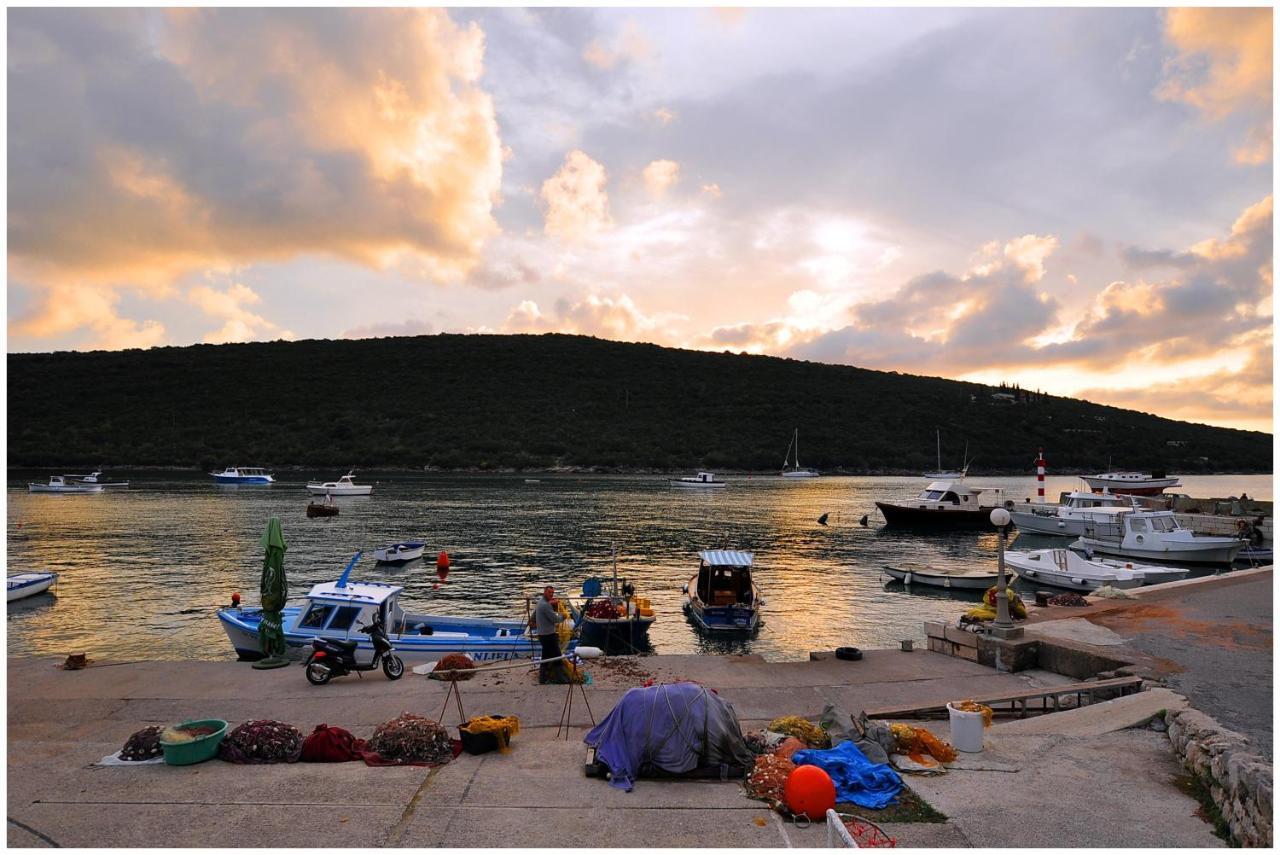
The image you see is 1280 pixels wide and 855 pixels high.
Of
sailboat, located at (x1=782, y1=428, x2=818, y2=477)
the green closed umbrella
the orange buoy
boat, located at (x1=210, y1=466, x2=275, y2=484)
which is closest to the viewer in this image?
the orange buoy

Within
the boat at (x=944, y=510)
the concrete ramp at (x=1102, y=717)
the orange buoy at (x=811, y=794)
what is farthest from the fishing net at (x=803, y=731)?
the boat at (x=944, y=510)

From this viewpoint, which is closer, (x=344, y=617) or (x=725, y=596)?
(x=344, y=617)

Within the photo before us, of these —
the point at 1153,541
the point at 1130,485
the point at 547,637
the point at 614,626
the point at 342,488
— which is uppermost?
the point at 1130,485

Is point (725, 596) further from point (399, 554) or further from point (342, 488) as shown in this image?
point (342, 488)

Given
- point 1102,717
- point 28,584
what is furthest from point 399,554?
point 1102,717

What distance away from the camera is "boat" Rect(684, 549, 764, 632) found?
2692cm

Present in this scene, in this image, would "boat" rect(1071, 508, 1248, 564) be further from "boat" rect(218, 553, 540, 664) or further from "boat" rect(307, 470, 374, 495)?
"boat" rect(307, 470, 374, 495)

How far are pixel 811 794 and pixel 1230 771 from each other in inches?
188

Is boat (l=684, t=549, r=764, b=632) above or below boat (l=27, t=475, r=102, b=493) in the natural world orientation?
below

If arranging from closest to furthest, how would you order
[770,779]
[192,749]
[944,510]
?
[770,779]
[192,749]
[944,510]

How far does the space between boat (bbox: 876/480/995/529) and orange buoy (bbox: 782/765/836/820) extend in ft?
182

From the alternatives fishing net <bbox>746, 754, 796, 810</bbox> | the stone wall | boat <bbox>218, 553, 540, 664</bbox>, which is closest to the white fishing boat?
the stone wall

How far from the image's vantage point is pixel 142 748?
34.9 ft

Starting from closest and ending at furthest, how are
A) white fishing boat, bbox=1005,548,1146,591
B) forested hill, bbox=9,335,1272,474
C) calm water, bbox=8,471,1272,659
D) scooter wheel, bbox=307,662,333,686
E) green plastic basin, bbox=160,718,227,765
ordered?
green plastic basin, bbox=160,718,227,765, scooter wheel, bbox=307,662,333,686, calm water, bbox=8,471,1272,659, white fishing boat, bbox=1005,548,1146,591, forested hill, bbox=9,335,1272,474
